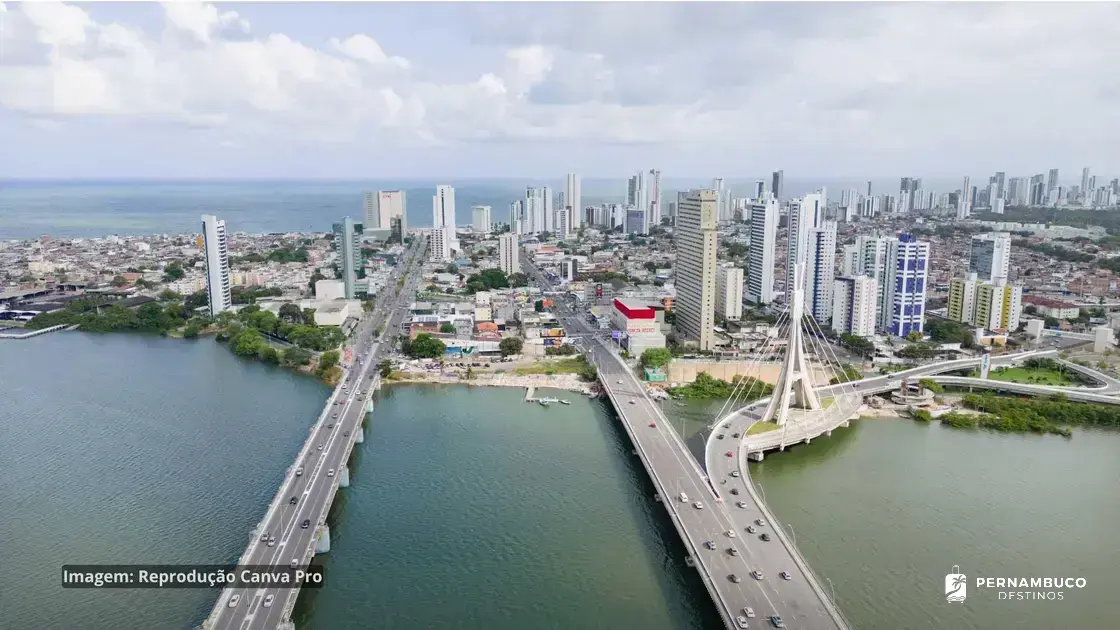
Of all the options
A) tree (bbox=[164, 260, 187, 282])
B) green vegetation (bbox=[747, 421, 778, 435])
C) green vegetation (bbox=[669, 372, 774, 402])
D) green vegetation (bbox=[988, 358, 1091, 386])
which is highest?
tree (bbox=[164, 260, 187, 282])

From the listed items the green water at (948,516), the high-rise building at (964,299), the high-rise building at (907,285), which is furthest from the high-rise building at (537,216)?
the green water at (948,516)

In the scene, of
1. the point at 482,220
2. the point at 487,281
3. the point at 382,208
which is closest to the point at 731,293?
the point at 487,281

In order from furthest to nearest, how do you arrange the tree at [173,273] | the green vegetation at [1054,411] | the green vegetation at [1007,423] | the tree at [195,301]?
the tree at [173,273], the tree at [195,301], the green vegetation at [1054,411], the green vegetation at [1007,423]

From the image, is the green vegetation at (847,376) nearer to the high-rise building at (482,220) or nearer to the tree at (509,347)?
the tree at (509,347)

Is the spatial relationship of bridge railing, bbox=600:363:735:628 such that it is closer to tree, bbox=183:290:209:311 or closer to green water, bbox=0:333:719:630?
green water, bbox=0:333:719:630

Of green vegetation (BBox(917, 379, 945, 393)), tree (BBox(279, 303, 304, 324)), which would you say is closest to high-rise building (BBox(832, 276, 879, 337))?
green vegetation (BBox(917, 379, 945, 393))
